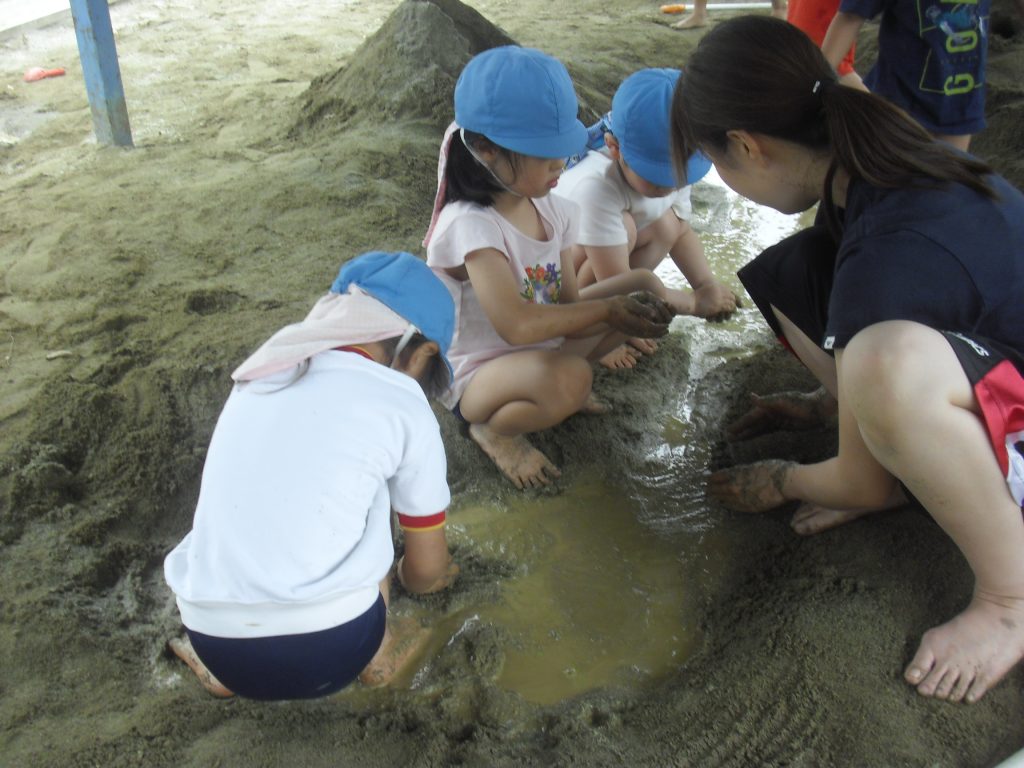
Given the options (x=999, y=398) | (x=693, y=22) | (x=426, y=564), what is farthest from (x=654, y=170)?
(x=693, y=22)

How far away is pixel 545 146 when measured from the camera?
1.78 metres

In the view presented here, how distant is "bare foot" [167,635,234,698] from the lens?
1494 mm

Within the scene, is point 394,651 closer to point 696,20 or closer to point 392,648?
point 392,648

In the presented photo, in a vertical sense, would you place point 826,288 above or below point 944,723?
above

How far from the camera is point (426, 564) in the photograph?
1.60 meters

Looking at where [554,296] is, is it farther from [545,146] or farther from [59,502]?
[59,502]

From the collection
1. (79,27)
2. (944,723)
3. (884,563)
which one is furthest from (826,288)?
(79,27)

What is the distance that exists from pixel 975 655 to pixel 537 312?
1.08 metres

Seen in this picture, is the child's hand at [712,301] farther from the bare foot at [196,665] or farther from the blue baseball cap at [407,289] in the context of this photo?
the bare foot at [196,665]

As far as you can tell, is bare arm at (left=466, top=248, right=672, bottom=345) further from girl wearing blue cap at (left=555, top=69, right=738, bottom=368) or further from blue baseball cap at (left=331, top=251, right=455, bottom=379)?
blue baseball cap at (left=331, top=251, right=455, bottom=379)

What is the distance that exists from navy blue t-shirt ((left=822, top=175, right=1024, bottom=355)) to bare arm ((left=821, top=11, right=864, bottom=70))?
143cm

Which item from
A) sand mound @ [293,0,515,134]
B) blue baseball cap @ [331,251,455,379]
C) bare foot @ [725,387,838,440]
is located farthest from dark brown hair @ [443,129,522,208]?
sand mound @ [293,0,515,134]

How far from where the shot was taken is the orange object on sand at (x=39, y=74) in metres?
4.77

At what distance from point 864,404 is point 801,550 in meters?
0.52
